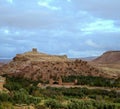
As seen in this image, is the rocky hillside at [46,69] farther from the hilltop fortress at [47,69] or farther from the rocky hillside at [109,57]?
A: the rocky hillside at [109,57]

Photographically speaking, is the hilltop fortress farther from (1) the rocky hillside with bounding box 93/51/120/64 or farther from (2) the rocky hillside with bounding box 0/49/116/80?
(1) the rocky hillside with bounding box 93/51/120/64

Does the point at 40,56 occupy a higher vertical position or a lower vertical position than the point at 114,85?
higher

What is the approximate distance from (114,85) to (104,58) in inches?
4011

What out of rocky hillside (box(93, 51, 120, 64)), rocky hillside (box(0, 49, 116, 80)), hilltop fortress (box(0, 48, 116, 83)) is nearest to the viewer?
hilltop fortress (box(0, 48, 116, 83))

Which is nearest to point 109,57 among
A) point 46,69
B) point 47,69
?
point 47,69

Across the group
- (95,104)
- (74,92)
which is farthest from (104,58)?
(95,104)

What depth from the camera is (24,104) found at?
29031 mm

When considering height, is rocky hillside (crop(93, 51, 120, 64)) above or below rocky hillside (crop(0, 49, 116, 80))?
above

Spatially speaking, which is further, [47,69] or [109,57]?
[109,57]

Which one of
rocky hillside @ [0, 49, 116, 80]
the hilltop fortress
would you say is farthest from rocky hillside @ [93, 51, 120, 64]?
rocky hillside @ [0, 49, 116, 80]

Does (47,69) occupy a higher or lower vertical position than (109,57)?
lower

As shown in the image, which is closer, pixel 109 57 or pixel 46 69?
pixel 46 69

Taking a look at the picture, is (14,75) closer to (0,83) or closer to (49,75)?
(49,75)

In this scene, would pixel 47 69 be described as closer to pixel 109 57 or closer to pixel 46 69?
pixel 46 69
